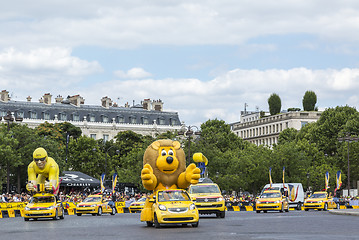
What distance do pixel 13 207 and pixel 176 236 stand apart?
89.7ft

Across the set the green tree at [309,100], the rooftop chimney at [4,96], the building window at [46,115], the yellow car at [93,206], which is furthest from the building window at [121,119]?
the yellow car at [93,206]

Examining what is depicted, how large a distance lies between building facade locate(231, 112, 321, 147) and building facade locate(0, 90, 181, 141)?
636 inches

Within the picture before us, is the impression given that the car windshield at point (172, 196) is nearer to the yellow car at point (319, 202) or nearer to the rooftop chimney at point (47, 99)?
the yellow car at point (319, 202)

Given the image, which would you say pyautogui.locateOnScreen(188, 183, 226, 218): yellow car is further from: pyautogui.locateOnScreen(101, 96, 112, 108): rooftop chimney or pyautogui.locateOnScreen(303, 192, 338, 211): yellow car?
pyautogui.locateOnScreen(101, 96, 112, 108): rooftop chimney

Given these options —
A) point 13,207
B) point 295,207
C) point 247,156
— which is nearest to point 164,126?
point 247,156

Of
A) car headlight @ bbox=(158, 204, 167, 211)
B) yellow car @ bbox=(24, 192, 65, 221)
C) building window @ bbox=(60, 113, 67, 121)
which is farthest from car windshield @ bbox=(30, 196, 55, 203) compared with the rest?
building window @ bbox=(60, 113, 67, 121)

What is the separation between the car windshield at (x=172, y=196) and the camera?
85.8ft

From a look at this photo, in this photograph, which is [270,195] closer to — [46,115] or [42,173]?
[42,173]

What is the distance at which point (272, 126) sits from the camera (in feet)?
500

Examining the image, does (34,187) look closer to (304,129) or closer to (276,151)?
(276,151)

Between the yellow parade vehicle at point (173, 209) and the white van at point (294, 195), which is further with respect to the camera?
the white van at point (294, 195)

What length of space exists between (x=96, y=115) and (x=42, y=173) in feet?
399

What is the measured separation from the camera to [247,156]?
86.9 meters

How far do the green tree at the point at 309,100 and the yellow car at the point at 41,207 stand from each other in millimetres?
117202
